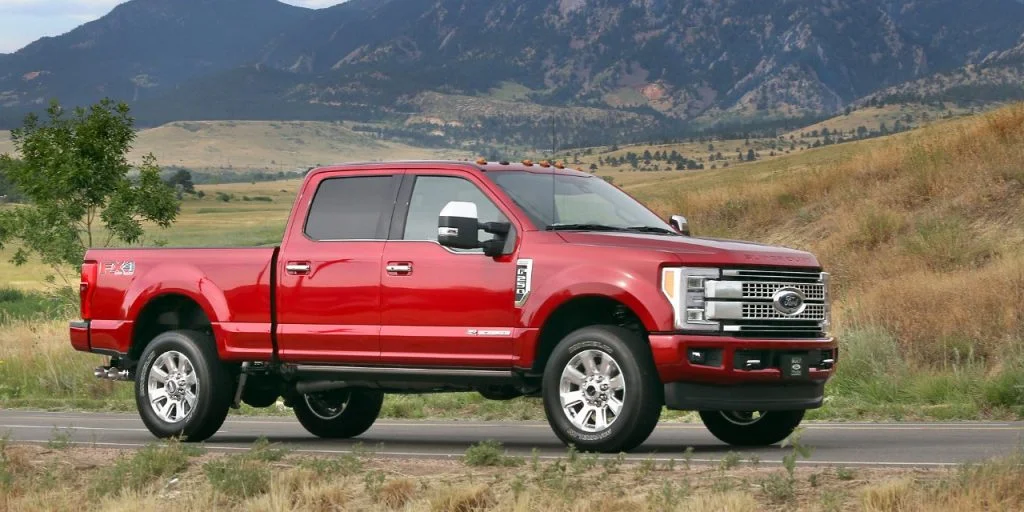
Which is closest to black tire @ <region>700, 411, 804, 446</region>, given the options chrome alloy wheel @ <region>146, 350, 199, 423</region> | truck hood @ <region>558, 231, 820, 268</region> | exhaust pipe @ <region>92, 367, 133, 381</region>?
truck hood @ <region>558, 231, 820, 268</region>

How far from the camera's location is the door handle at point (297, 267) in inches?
517

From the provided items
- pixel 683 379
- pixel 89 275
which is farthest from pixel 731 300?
pixel 89 275

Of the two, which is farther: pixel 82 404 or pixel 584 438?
pixel 82 404

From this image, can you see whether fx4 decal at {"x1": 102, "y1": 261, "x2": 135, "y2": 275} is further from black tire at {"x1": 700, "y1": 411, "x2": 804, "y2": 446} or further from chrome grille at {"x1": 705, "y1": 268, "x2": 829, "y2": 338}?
chrome grille at {"x1": 705, "y1": 268, "x2": 829, "y2": 338}

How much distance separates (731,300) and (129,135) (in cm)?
2416

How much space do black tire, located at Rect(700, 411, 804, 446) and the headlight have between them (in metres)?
2.00

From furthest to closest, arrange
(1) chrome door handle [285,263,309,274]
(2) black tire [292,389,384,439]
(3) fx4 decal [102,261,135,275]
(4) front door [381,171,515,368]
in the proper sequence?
(2) black tire [292,389,384,439], (3) fx4 decal [102,261,135,275], (1) chrome door handle [285,263,309,274], (4) front door [381,171,515,368]

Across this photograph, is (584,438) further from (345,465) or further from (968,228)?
(968,228)

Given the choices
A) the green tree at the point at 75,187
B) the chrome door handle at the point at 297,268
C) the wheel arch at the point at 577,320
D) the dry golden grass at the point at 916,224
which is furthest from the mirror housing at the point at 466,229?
the green tree at the point at 75,187

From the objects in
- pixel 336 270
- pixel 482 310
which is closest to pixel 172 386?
pixel 336 270

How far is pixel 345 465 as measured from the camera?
1061 cm

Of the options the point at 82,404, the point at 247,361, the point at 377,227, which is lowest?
the point at 82,404

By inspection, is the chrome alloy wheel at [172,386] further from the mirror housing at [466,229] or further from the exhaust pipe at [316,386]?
the mirror housing at [466,229]

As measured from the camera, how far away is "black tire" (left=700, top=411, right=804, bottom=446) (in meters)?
13.1
